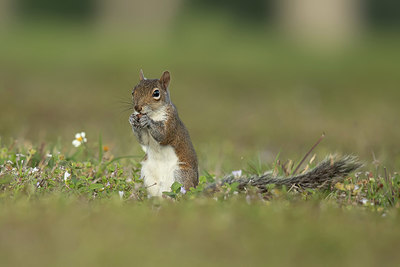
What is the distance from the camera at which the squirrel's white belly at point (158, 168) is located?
5.19 metres

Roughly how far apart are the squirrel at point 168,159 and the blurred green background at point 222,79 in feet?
3.43

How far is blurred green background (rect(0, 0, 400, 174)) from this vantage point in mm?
9117

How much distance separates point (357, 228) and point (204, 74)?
10.8m

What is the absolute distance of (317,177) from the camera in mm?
5145

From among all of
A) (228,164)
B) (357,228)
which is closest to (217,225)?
(357,228)

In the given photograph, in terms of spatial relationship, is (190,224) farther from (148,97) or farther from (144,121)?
(148,97)

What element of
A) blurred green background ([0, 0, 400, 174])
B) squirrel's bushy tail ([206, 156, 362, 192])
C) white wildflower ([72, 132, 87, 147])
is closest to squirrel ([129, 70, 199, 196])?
squirrel's bushy tail ([206, 156, 362, 192])

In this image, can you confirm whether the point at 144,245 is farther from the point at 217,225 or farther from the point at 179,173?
the point at 179,173

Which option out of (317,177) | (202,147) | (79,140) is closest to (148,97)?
(79,140)

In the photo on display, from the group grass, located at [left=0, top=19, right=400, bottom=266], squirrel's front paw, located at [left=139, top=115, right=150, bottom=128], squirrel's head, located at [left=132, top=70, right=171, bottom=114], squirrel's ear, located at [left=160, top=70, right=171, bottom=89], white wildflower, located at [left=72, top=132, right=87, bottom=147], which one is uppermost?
squirrel's ear, located at [left=160, top=70, right=171, bottom=89]

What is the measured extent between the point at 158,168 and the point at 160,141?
0.19 m

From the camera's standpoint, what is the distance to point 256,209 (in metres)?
4.22

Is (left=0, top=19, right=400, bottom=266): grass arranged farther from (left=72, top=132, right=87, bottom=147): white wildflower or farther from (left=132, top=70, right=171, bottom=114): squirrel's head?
(left=132, top=70, right=171, bottom=114): squirrel's head

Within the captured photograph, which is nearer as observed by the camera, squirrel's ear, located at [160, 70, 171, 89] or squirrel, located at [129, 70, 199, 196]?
squirrel, located at [129, 70, 199, 196]
